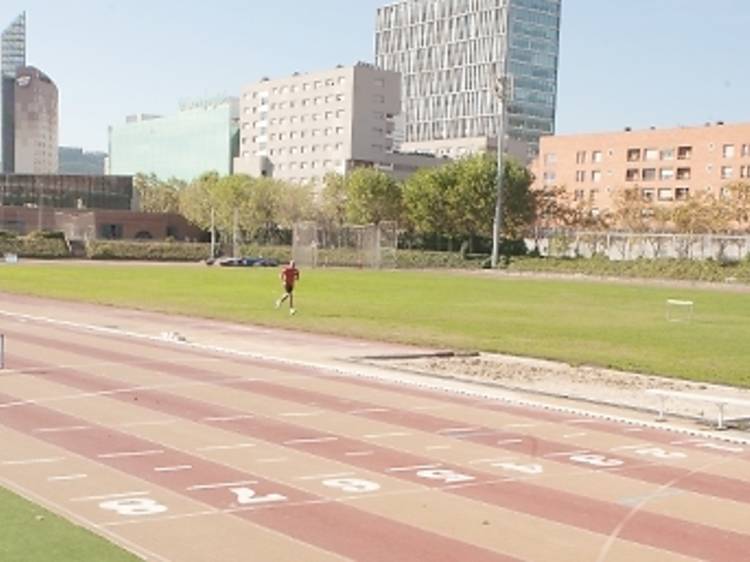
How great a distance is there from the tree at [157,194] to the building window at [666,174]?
69193 millimetres

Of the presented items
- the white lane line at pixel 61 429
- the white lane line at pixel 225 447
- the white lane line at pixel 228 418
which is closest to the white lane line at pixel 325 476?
the white lane line at pixel 225 447

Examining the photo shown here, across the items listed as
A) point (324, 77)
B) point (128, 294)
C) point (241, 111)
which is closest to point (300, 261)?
point (128, 294)

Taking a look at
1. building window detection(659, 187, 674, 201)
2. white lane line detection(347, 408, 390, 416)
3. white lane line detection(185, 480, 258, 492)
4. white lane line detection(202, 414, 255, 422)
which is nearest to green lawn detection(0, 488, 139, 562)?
white lane line detection(185, 480, 258, 492)

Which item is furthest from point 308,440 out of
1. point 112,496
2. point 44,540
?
point 44,540

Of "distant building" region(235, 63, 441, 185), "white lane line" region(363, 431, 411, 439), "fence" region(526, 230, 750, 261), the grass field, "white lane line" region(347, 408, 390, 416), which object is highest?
"distant building" region(235, 63, 441, 185)

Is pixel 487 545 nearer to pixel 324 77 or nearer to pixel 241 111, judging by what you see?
pixel 324 77

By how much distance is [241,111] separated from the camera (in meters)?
182

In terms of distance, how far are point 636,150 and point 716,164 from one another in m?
12.4

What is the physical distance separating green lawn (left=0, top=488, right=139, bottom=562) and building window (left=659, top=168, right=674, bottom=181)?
13060 cm

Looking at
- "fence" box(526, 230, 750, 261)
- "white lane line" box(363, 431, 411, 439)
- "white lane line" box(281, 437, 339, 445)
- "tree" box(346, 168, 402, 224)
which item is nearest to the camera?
"white lane line" box(281, 437, 339, 445)

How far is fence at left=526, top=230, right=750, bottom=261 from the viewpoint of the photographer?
311 ft

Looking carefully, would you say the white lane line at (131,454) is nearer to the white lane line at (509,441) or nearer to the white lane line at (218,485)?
the white lane line at (218,485)

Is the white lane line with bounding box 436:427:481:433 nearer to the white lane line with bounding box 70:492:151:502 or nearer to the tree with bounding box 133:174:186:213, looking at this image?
the white lane line with bounding box 70:492:151:502

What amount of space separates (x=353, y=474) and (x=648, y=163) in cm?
12934
